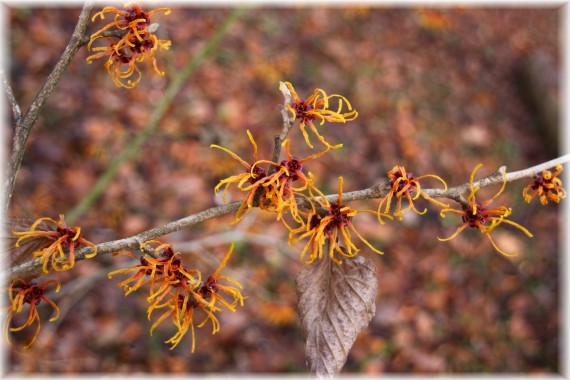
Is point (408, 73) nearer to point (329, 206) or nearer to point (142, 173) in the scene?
point (142, 173)

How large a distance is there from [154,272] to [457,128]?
4.56 metres

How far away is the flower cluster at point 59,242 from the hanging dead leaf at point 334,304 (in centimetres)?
41

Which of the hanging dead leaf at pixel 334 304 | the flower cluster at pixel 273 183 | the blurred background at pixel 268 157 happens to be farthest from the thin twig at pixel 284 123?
the blurred background at pixel 268 157

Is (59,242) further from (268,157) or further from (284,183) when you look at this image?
(268,157)

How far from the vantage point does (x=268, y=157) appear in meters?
3.81

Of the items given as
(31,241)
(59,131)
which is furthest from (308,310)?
(59,131)

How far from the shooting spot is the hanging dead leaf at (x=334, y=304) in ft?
3.28

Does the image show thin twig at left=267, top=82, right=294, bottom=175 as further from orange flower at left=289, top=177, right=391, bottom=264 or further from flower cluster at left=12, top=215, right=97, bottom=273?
flower cluster at left=12, top=215, right=97, bottom=273

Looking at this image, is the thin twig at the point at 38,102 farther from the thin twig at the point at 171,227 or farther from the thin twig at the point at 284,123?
the thin twig at the point at 284,123

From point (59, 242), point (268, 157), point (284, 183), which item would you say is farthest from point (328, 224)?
point (268, 157)

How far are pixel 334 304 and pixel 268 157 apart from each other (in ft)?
9.25

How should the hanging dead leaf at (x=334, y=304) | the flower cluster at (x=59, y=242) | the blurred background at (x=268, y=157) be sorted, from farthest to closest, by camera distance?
the blurred background at (x=268, y=157)
the hanging dead leaf at (x=334, y=304)
the flower cluster at (x=59, y=242)

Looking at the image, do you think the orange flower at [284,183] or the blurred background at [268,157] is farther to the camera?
the blurred background at [268,157]

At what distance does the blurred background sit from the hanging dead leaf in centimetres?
130
